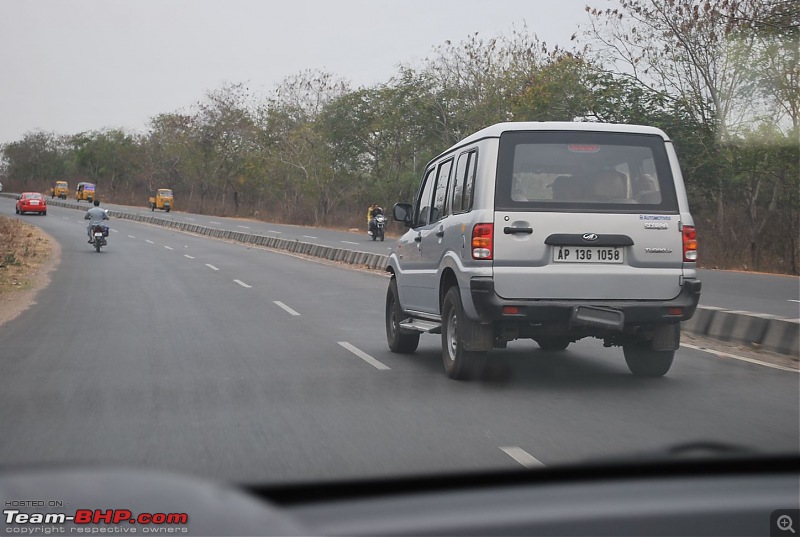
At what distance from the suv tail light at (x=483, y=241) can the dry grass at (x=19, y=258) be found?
1383 centimetres

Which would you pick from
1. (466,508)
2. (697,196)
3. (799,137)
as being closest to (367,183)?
(697,196)

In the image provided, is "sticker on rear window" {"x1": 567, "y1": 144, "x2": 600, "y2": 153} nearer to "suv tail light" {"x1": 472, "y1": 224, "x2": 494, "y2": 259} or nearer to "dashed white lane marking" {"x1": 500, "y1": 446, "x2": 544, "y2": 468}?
"suv tail light" {"x1": 472, "y1": 224, "x2": 494, "y2": 259}

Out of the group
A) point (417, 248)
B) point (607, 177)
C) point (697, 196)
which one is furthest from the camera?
point (697, 196)

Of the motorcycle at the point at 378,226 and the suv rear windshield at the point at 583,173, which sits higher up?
the suv rear windshield at the point at 583,173

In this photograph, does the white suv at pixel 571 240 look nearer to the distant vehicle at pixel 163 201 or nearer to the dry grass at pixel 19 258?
the dry grass at pixel 19 258

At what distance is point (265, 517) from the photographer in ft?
10.0

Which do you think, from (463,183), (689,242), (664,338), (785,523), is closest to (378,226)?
(463,183)

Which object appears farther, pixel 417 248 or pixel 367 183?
pixel 367 183

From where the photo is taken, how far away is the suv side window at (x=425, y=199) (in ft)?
34.4

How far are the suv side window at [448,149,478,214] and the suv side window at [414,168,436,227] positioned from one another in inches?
41.5

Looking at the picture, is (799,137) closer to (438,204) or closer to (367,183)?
(438,204)

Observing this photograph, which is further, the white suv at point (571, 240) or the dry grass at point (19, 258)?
the dry grass at point (19, 258)

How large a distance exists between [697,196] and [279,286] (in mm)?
19948

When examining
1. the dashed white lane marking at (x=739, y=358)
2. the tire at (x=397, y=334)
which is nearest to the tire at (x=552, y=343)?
the tire at (x=397, y=334)
